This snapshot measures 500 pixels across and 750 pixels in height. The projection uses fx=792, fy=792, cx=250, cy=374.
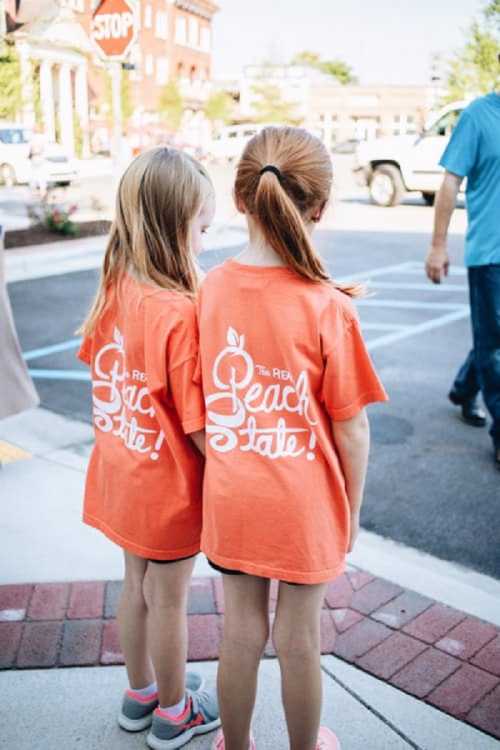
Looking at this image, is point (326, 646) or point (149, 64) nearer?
point (326, 646)

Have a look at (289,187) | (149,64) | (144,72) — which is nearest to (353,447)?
(289,187)

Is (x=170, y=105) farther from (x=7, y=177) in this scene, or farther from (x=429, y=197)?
(x=429, y=197)

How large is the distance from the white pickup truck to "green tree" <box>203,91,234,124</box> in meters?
43.9

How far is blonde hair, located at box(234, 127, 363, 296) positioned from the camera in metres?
1.73

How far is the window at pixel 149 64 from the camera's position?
2309 inches

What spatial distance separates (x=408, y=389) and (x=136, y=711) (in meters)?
3.69

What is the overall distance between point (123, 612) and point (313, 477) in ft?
2.43

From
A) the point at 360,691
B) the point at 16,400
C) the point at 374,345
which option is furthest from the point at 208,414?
the point at 374,345

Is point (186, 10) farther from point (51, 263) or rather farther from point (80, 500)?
point (80, 500)

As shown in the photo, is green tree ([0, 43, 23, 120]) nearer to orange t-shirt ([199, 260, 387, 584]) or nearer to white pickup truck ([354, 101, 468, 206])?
orange t-shirt ([199, 260, 387, 584])

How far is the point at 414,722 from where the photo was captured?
231 centimetres

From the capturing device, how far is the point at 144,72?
5797 cm

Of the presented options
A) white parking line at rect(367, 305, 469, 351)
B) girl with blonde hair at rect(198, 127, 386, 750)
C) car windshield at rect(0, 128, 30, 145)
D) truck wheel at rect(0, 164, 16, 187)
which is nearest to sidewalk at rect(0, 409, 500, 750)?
girl with blonde hair at rect(198, 127, 386, 750)

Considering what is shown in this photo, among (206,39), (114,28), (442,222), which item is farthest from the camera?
(206,39)
